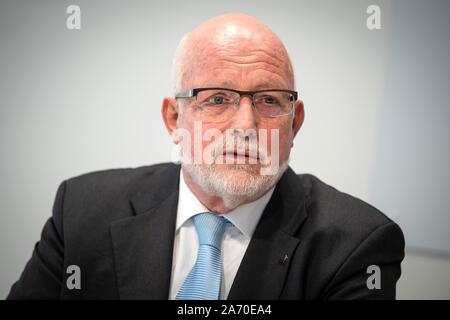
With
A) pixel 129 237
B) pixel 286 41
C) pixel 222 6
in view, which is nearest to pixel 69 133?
pixel 129 237

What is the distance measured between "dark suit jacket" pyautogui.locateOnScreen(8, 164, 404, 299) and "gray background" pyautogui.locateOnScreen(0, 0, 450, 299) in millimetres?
380

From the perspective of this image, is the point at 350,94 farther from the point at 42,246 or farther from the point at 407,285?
the point at 42,246

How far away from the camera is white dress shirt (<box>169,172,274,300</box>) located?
52.7 inches

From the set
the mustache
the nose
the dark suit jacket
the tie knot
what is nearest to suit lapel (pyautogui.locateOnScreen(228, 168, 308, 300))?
the dark suit jacket

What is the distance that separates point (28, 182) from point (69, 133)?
0.32 m

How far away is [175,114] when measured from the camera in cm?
146

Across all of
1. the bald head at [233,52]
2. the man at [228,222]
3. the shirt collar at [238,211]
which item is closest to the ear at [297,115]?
the man at [228,222]

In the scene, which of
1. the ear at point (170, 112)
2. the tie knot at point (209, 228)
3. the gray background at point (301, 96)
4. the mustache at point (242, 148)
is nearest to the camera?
the mustache at point (242, 148)

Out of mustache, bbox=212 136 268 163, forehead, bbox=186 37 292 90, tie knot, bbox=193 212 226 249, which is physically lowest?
tie knot, bbox=193 212 226 249

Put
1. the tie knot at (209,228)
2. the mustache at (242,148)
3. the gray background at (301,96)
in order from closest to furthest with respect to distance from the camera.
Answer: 1. the mustache at (242,148)
2. the tie knot at (209,228)
3. the gray background at (301,96)

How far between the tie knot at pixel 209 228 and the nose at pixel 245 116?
34 centimetres

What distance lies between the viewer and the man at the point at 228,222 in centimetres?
126

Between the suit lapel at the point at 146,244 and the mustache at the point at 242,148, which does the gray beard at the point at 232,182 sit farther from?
the suit lapel at the point at 146,244

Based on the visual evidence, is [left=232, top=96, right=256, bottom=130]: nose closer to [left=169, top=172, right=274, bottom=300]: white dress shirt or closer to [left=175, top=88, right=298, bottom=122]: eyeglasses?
[left=175, top=88, right=298, bottom=122]: eyeglasses
